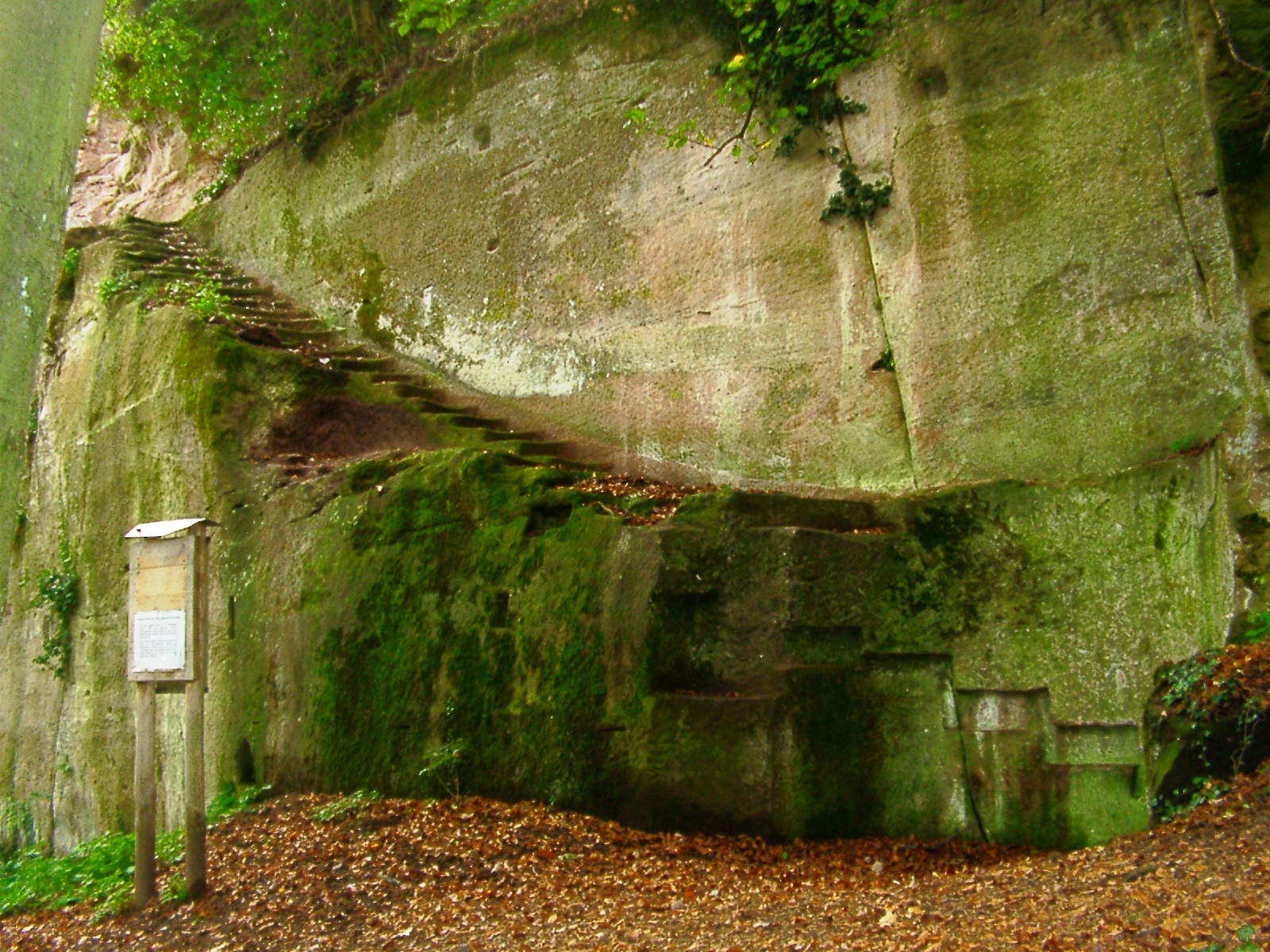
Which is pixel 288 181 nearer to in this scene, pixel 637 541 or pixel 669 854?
pixel 637 541

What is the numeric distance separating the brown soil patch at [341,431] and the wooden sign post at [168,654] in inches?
103

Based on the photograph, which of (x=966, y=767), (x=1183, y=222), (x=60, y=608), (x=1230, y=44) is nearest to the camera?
(x=1230, y=44)

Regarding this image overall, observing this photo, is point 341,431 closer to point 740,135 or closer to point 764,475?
point 764,475

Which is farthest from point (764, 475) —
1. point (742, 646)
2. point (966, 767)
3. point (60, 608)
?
point (60, 608)

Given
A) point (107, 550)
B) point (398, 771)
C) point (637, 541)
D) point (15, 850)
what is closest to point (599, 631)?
point (637, 541)

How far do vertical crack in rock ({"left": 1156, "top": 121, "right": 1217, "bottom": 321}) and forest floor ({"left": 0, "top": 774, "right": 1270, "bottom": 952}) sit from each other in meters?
2.57

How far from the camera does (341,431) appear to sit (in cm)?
817

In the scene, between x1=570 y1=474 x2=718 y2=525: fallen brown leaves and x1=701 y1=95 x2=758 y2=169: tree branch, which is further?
x1=701 y1=95 x2=758 y2=169: tree branch

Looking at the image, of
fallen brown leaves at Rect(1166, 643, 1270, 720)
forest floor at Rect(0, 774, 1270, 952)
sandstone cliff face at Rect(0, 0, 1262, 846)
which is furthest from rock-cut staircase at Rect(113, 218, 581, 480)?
fallen brown leaves at Rect(1166, 643, 1270, 720)

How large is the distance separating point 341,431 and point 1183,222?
19.4 feet

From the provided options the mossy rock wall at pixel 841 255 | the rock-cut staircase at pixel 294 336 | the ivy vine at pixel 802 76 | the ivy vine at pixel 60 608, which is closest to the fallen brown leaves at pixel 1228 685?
the mossy rock wall at pixel 841 255

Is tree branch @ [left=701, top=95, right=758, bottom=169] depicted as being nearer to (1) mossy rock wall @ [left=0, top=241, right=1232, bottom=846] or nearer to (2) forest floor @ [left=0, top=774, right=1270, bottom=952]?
(1) mossy rock wall @ [left=0, top=241, right=1232, bottom=846]

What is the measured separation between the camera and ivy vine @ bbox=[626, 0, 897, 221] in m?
6.98

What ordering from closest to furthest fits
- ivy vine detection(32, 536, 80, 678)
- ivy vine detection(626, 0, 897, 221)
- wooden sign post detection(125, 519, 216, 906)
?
wooden sign post detection(125, 519, 216, 906) → ivy vine detection(626, 0, 897, 221) → ivy vine detection(32, 536, 80, 678)
